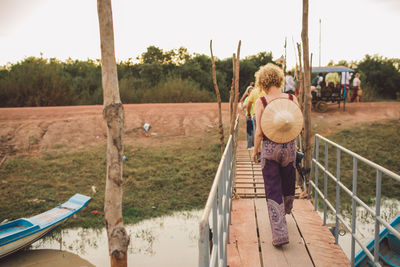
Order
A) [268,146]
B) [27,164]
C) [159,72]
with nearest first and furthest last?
[268,146] → [27,164] → [159,72]

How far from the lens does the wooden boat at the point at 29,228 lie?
7105 mm

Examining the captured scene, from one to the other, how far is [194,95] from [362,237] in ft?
57.1

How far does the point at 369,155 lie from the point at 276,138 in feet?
33.2

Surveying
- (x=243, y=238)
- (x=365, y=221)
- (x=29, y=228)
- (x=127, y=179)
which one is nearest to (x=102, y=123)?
(x=127, y=179)

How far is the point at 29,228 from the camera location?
727 cm

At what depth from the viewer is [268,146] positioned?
3.68 metres

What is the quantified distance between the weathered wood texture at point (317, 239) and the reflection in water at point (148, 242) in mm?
3197

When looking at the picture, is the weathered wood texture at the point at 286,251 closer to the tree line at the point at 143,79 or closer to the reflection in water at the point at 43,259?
the reflection in water at the point at 43,259

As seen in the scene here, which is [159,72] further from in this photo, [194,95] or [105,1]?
[105,1]

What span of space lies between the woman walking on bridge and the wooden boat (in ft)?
17.7

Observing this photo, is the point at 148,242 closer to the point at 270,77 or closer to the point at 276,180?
the point at 276,180

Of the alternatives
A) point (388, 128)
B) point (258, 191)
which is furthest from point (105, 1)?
point (388, 128)

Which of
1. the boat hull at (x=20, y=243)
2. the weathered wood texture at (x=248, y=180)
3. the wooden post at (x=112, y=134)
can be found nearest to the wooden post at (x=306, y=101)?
the weathered wood texture at (x=248, y=180)

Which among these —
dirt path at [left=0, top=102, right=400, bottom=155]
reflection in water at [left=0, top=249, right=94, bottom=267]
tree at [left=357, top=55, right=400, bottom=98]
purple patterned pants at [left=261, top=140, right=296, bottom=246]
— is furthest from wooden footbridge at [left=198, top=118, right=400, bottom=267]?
tree at [left=357, top=55, right=400, bottom=98]
